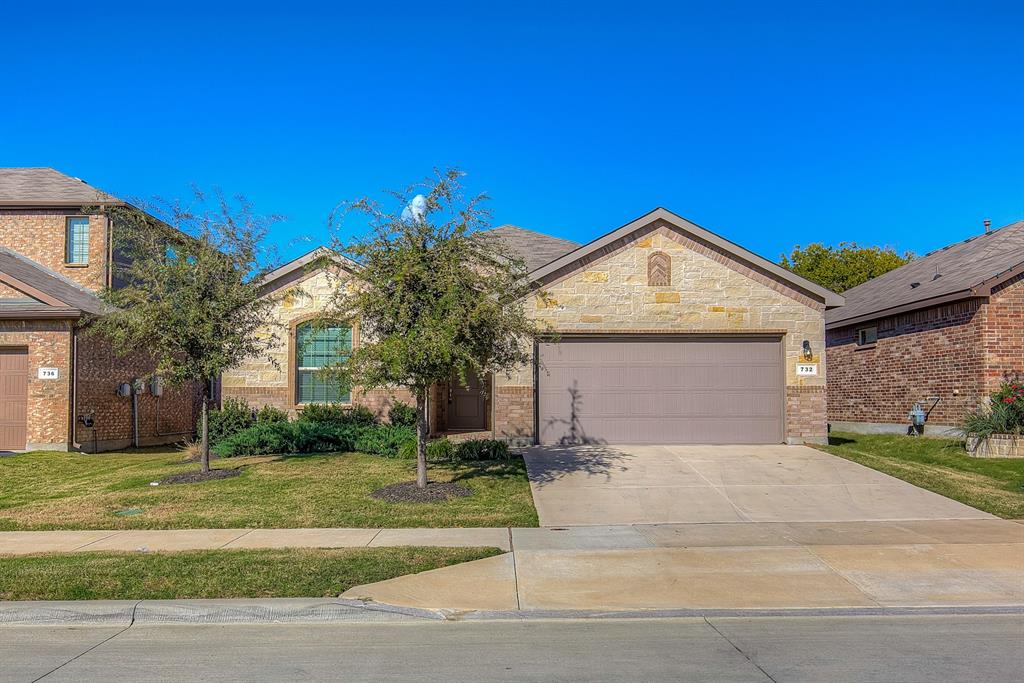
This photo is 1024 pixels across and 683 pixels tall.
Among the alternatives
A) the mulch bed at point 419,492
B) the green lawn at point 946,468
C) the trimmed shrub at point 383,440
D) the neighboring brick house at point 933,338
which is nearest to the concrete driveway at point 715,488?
the green lawn at point 946,468

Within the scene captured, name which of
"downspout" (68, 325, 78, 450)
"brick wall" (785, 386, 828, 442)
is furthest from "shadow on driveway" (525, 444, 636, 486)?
"downspout" (68, 325, 78, 450)

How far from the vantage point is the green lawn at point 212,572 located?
6652 millimetres

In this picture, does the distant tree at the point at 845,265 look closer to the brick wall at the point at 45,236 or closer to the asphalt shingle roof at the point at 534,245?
the asphalt shingle roof at the point at 534,245

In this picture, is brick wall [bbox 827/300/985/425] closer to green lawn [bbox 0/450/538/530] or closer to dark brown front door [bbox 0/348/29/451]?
green lawn [bbox 0/450/538/530]

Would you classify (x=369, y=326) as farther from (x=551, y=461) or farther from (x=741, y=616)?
(x=741, y=616)

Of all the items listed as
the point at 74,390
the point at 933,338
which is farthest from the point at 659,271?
the point at 74,390

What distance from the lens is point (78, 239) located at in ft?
70.4

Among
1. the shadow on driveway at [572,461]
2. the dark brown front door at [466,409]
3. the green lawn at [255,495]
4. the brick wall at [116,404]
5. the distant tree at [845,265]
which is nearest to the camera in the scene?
the green lawn at [255,495]

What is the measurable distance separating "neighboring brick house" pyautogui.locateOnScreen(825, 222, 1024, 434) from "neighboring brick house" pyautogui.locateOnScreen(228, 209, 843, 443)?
313 cm

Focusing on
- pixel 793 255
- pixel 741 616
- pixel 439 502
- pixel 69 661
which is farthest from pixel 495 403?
pixel 793 255

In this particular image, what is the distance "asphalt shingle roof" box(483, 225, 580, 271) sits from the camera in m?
23.2

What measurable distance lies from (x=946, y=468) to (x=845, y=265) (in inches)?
1259

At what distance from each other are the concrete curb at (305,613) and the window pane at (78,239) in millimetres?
17669

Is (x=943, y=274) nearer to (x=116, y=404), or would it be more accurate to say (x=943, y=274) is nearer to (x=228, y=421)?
(x=228, y=421)
